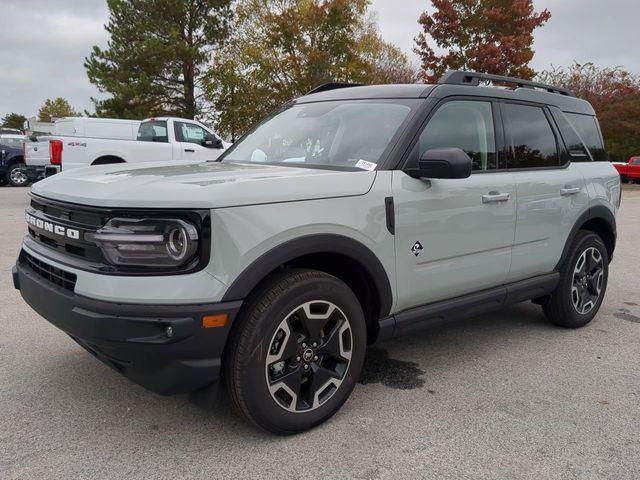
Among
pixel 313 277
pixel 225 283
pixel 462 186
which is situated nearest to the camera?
pixel 225 283

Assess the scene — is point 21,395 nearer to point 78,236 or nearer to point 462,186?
point 78,236

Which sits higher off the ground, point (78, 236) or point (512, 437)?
point (78, 236)

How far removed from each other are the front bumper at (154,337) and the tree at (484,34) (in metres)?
22.4

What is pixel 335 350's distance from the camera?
110 inches

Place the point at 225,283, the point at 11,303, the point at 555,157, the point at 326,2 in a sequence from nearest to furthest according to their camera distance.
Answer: the point at 225,283, the point at 555,157, the point at 11,303, the point at 326,2

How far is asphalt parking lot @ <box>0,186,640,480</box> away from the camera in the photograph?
2.44 meters

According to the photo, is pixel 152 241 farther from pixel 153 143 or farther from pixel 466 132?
pixel 153 143

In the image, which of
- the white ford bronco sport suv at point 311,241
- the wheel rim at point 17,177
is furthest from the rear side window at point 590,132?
the wheel rim at point 17,177

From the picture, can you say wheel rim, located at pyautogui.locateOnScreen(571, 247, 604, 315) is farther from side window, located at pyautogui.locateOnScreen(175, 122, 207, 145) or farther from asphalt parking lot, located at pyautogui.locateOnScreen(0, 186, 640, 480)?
side window, located at pyautogui.locateOnScreen(175, 122, 207, 145)

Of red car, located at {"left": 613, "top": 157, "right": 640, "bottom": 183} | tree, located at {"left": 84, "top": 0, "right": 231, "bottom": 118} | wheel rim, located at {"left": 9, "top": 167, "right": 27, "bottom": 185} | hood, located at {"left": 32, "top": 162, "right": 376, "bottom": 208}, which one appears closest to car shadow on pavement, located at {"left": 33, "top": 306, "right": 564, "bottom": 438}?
hood, located at {"left": 32, "top": 162, "right": 376, "bottom": 208}

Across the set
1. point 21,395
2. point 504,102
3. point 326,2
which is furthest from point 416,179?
point 326,2

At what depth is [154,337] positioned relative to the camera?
2252 millimetres

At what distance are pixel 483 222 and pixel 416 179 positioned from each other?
63 centimetres

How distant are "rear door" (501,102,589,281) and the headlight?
2.33m
